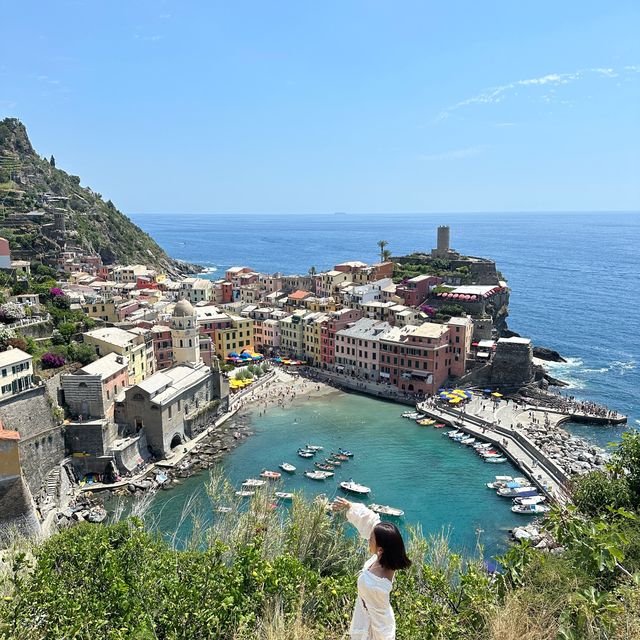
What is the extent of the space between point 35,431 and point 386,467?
69.9ft

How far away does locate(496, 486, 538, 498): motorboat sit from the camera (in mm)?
31766

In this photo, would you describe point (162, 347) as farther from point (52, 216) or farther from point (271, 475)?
point (52, 216)

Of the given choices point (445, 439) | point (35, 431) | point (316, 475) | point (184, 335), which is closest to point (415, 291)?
point (445, 439)

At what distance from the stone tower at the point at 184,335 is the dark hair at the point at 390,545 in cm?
4109

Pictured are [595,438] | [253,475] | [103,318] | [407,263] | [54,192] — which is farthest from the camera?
[54,192]

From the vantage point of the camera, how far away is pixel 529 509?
30281 millimetres

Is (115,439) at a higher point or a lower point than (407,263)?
lower

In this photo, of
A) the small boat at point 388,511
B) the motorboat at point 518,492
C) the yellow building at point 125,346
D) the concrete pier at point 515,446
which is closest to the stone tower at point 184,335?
the yellow building at point 125,346

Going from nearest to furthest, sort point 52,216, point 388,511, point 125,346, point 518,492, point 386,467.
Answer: point 388,511
point 518,492
point 386,467
point 125,346
point 52,216

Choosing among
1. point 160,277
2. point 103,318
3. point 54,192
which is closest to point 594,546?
point 103,318

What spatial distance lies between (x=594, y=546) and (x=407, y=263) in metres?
76.7

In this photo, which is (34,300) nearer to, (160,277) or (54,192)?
(160,277)

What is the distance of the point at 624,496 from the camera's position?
69.5 feet

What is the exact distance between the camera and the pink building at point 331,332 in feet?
184
